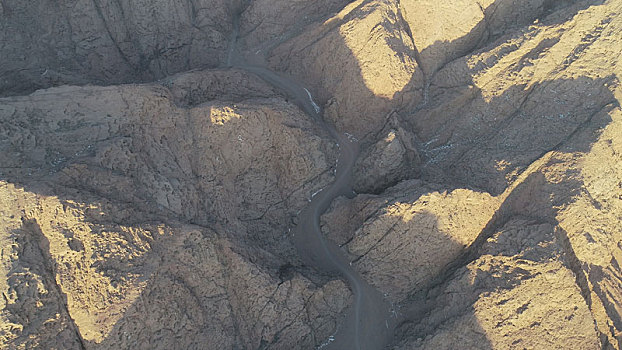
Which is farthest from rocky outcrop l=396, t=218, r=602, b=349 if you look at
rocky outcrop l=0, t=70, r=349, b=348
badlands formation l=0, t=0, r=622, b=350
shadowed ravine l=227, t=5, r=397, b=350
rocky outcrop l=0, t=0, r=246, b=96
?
rocky outcrop l=0, t=0, r=246, b=96

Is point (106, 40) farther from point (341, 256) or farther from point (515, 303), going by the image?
point (515, 303)

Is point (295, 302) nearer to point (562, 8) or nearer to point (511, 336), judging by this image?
point (511, 336)

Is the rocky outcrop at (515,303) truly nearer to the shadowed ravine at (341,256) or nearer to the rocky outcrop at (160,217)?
the shadowed ravine at (341,256)

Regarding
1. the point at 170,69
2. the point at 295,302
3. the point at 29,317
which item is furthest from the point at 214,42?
the point at 29,317

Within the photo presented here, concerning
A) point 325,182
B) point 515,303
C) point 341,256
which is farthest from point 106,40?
point 515,303

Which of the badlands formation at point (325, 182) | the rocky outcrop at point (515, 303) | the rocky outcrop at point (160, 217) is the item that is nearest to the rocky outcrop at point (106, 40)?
the badlands formation at point (325, 182)
